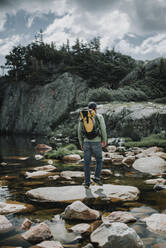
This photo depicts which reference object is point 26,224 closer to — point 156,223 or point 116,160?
point 156,223

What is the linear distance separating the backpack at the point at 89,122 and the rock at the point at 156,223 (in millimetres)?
2627

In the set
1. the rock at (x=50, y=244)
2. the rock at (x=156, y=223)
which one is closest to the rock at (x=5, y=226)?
the rock at (x=50, y=244)

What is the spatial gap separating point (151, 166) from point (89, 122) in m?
4.21

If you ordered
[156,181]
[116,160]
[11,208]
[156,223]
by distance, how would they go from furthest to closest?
[116,160] < [156,181] < [11,208] < [156,223]

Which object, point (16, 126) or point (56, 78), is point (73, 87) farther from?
point (16, 126)

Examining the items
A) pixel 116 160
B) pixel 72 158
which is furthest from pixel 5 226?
pixel 72 158

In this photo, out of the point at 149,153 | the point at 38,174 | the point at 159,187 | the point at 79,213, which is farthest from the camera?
the point at 149,153

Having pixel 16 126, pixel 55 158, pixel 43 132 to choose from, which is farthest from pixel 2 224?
pixel 16 126

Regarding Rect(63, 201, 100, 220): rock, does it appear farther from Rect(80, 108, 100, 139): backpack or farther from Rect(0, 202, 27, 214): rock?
Rect(80, 108, 100, 139): backpack

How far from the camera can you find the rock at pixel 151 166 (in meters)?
8.89

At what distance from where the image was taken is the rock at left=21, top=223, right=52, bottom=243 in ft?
12.4

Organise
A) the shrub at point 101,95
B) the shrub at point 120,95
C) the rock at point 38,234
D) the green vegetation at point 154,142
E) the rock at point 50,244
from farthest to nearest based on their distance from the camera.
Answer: the shrub at point 101,95, the shrub at point 120,95, the green vegetation at point 154,142, the rock at point 38,234, the rock at point 50,244

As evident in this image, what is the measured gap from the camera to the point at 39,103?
132 feet

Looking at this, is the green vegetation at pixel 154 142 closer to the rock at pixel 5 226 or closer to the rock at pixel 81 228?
the rock at pixel 81 228
